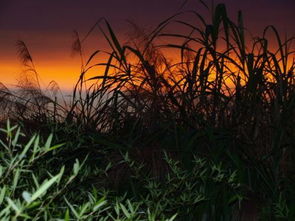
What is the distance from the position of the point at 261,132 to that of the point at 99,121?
83 cm

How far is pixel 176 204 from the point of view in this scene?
188 centimetres

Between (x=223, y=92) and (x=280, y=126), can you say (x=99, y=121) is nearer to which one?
(x=223, y=92)

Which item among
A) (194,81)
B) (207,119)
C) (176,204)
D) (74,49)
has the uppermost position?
(74,49)

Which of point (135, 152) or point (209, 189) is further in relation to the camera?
point (135, 152)

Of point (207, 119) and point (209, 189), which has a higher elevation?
point (207, 119)

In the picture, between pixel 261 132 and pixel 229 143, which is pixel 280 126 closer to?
pixel 261 132

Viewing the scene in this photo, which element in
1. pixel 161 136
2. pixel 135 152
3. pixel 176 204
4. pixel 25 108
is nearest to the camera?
pixel 176 204

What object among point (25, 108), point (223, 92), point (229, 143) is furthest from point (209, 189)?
point (25, 108)

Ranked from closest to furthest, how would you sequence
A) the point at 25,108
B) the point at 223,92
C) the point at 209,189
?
the point at 209,189 → the point at 223,92 → the point at 25,108

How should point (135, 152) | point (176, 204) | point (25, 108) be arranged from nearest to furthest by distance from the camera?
point (176, 204)
point (135, 152)
point (25, 108)

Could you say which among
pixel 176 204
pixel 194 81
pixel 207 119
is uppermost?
pixel 194 81

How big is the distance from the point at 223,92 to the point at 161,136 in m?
0.42

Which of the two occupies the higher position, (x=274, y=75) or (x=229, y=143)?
(x=274, y=75)

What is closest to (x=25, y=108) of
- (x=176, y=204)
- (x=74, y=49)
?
(x=74, y=49)
